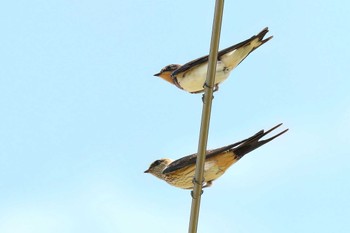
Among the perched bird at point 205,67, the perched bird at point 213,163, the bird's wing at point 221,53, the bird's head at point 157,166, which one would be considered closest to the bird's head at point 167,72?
the perched bird at point 205,67

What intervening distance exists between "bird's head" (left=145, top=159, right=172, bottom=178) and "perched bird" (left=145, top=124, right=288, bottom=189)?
3.09ft

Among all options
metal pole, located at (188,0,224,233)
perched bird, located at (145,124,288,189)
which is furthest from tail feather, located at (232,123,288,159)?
metal pole, located at (188,0,224,233)

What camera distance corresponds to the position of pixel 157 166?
918cm

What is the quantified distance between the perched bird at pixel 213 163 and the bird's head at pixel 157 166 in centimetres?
94

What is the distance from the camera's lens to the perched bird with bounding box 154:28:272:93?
7.61m

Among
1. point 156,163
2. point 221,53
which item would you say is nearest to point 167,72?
point 156,163

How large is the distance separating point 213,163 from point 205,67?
4.18ft

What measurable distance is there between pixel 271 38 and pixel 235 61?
0.43 metres

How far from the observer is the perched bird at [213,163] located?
6.84 metres

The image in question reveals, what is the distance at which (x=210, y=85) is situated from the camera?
5.08m

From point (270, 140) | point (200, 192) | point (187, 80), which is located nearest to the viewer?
point (200, 192)

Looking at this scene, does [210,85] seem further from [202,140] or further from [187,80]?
[187,80]

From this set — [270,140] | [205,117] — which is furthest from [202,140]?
[270,140]

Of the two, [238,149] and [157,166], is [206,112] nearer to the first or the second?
[238,149]
